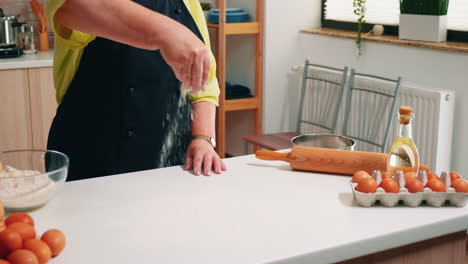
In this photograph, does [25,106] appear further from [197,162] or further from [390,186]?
[390,186]

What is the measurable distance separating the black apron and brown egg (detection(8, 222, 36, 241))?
2.59 feet

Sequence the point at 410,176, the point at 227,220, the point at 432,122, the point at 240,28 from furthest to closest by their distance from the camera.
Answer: the point at 240,28 < the point at 432,122 < the point at 410,176 < the point at 227,220

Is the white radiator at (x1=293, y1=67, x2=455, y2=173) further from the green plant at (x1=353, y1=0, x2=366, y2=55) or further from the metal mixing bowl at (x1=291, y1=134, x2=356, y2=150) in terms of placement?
the metal mixing bowl at (x1=291, y1=134, x2=356, y2=150)

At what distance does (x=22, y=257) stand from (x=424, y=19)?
276 cm

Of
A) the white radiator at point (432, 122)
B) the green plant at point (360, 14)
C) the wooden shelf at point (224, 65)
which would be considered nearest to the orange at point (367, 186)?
the white radiator at point (432, 122)

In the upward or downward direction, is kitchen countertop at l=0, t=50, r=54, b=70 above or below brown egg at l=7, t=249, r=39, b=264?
above

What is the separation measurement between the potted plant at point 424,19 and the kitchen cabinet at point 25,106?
6.55 feet

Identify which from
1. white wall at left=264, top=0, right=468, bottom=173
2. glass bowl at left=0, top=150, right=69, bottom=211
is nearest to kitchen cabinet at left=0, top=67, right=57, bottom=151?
white wall at left=264, top=0, right=468, bottom=173

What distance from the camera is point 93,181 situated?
4.97ft

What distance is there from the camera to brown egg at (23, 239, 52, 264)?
3.38 ft

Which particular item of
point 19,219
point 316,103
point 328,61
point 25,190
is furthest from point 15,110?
point 19,219

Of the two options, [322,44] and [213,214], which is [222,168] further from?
[322,44]

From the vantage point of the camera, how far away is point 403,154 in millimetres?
1483

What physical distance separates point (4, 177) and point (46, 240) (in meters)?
0.26
